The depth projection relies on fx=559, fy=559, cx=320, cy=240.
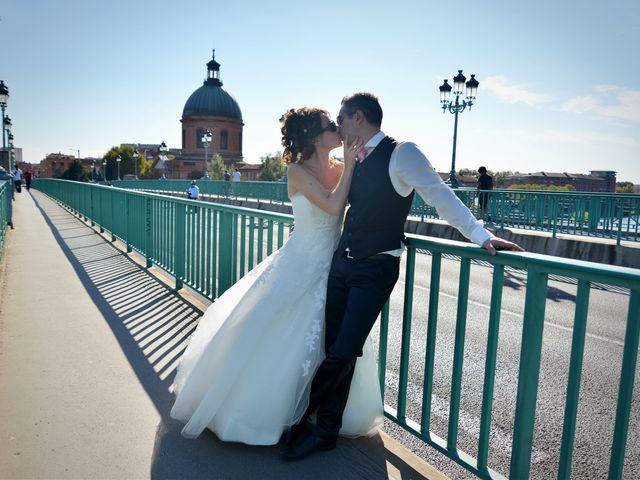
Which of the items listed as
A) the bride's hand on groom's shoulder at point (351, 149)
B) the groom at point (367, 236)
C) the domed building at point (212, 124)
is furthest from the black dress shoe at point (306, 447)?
the domed building at point (212, 124)

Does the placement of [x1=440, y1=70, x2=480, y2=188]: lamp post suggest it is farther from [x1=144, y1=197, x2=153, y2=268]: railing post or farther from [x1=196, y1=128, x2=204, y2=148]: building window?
[x1=196, y1=128, x2=204, y2=148]: building window

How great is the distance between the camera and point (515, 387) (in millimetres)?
4465

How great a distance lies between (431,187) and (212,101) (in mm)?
100739

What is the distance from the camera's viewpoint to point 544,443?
11.7 feet

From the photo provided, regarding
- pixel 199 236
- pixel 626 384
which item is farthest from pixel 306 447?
pixel 199 236

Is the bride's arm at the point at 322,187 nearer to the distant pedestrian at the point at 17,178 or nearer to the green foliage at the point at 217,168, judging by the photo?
the distant pedestrian at the point at 17,178

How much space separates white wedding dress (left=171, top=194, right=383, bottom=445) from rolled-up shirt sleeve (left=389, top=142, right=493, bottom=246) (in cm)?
71

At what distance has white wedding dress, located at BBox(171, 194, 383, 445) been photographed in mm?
3207

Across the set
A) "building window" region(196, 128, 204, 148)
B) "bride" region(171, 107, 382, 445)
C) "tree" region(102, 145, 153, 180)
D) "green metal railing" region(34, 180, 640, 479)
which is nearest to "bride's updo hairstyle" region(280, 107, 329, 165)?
"bride" region(171, 107, 382, 445)

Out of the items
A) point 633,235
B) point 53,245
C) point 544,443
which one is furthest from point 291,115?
point 633,235

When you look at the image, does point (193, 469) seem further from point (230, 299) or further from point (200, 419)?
point (230, 299)

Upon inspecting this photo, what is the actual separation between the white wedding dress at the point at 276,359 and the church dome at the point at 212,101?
3901 inches

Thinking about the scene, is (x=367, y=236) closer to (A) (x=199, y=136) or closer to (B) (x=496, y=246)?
(B) (x=496, y=246)

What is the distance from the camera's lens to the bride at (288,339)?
10.5 feet
